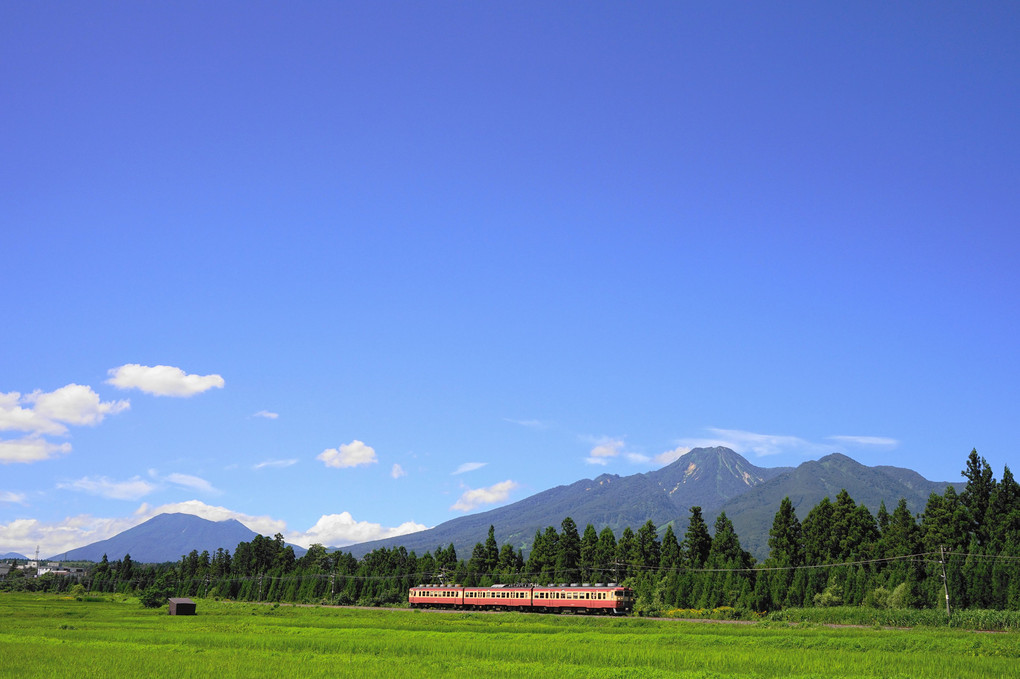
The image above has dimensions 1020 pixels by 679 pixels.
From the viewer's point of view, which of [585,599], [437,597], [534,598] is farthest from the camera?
[437,597]

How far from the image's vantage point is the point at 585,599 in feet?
224

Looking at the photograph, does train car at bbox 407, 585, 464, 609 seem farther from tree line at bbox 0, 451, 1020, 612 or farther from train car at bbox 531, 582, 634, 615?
train car at bbox 531, 582, 634, 615

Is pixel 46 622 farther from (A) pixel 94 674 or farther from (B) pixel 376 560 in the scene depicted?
(B) pixel 376 560

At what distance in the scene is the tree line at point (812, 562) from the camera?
57.9 metres

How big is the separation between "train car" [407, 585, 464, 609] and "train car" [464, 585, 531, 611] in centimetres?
140

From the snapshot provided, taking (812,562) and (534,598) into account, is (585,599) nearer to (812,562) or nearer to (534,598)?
(534,598)

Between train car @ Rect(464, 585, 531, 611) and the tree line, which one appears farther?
train car @ Rect(464, 585, 531, 611)

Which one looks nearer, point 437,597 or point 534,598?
point 534,598

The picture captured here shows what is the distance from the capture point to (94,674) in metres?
25.0

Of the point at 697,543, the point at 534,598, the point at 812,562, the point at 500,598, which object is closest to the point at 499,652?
the point at 534,598

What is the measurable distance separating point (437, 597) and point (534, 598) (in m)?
15.2

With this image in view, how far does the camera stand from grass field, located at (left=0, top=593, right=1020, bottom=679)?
2628 centimetres

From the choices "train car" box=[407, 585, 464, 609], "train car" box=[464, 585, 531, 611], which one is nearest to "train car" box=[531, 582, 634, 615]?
"train car" box=[464, 585, 531, 611]

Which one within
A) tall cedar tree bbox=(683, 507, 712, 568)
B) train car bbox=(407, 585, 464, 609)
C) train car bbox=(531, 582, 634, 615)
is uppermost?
tall cedar tree bbox=(683, 507, 712, 568)
